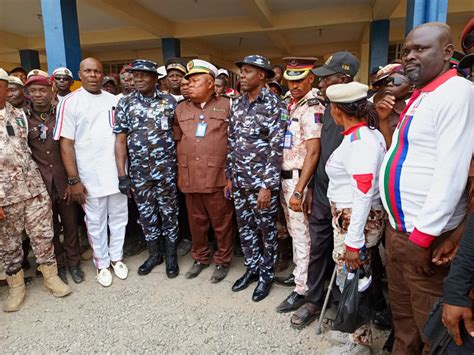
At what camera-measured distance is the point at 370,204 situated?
6.23ft

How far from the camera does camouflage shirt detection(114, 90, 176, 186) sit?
3176 millimetres

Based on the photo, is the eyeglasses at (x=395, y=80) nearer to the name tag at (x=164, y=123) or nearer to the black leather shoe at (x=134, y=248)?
the name tag at (x=164, y=123)

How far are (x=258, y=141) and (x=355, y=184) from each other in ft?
3.46

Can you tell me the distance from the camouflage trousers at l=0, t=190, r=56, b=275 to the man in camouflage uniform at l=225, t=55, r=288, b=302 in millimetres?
1646

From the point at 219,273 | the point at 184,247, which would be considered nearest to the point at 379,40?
the point at 184,247

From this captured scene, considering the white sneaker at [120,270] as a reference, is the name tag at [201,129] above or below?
above

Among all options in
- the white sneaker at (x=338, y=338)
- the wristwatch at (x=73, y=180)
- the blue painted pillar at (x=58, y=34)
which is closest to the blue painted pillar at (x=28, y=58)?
the blue painted pillar at (x=58, y=34)

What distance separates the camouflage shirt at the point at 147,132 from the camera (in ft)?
10.4

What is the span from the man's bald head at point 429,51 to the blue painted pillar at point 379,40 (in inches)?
277

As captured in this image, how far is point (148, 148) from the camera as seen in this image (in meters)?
3.18

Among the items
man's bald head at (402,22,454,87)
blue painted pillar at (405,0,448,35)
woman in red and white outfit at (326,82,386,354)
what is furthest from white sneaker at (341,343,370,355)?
blue painted pillar at (405,0,448,35)

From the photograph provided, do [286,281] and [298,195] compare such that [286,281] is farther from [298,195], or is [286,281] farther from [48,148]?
[48,148]

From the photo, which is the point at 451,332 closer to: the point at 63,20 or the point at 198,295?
the point at 198,295

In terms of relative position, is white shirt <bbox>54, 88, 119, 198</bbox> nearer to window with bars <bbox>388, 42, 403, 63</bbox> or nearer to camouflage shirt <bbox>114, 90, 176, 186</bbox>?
camouflage shirt <bbox>114, 90, 176, 186</bbox>
